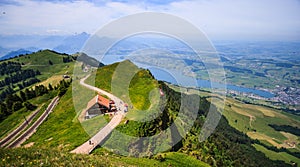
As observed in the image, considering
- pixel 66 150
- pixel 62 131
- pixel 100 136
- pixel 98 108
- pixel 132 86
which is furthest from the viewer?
pixel 132 86

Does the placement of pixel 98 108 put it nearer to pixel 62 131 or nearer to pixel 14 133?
pixel 62 131

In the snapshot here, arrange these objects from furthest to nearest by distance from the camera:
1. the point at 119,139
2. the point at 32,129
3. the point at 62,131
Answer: the point at 32,129 < the point at 62,131 < the point at 119,139

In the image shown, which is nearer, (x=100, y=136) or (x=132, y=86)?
(x=100, y=136)

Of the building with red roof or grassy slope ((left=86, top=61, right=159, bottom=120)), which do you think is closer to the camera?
grassy slope ((left=86, top=61, right=159, bottom=120))

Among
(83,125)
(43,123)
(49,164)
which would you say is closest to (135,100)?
(83,125)

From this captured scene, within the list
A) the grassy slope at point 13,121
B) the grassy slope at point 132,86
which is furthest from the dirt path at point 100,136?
the grassy slope at point 13,121

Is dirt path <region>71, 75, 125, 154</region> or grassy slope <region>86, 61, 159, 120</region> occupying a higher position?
grassy slope <region>86, 61, 159, 120</region>

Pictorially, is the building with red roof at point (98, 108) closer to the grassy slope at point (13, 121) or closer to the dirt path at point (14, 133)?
the dirt path at point (14, 133)

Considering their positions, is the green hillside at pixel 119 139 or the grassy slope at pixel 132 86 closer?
the green hillside at pixel 119 139

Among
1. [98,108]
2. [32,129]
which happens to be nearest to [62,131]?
[98,108]

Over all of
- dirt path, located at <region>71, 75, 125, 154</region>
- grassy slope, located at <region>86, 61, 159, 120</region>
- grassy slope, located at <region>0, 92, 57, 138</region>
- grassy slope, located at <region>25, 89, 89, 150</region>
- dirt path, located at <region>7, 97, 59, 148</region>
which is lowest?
grassy slope, located at <region>0, 92, 57, 138</region>

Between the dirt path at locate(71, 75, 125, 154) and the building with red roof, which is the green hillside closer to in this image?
the dirt path at locate(71, 75, 125, 154)

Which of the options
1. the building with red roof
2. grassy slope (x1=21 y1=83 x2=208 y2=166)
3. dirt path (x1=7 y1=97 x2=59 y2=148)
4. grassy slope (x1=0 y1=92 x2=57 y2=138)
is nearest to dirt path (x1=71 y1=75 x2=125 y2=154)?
grassy slope (x1=21 y1=83 x2=208 y2=166)

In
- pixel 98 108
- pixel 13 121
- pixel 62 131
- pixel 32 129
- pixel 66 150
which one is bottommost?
pixel 13 121
